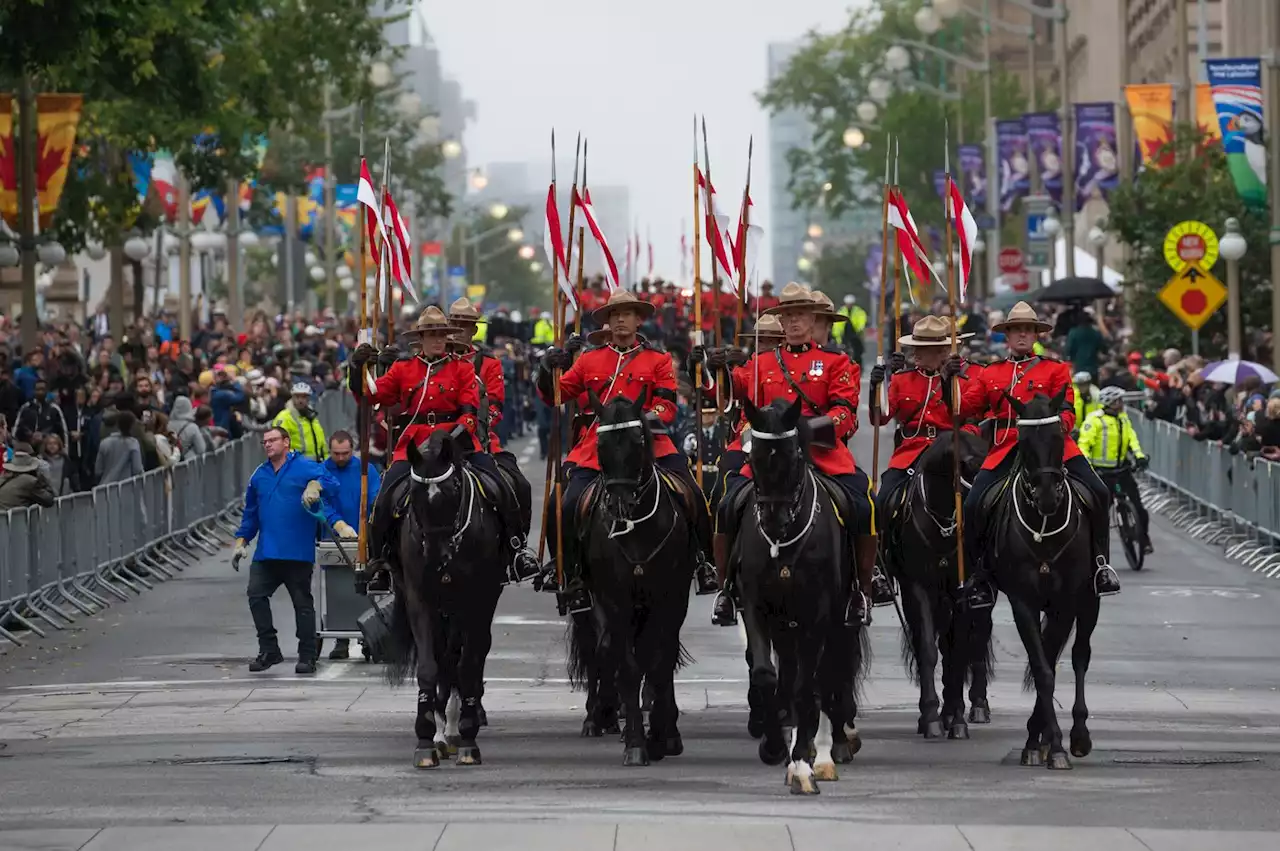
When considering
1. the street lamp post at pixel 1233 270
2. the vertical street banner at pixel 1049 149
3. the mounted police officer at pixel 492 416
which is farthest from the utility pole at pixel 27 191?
the vertical street banner at pixel 1049 149

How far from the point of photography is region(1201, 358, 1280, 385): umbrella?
121 ft

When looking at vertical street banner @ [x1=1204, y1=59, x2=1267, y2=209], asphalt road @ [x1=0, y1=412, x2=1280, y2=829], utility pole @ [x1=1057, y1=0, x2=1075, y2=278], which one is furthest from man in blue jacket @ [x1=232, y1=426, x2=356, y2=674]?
utility pole @ [x1=1057, y1=0, x2=1075, y2=278]

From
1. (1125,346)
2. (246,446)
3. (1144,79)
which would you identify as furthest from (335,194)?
(246,446)

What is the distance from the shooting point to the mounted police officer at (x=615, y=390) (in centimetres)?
1659

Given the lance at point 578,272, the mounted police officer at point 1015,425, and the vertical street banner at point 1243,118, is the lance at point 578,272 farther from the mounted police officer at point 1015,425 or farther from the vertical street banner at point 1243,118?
the vertical street banner at point 1243,118

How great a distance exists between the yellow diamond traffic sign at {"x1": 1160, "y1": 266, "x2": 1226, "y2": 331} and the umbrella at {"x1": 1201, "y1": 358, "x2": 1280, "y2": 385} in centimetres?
391

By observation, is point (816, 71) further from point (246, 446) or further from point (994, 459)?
point (994, 459)

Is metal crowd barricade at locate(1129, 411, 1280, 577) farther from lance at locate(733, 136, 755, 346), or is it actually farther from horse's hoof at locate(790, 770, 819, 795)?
horse's hoof at locate(790, 770, 819, 795)

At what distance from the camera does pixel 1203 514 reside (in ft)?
123

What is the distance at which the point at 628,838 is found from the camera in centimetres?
1312

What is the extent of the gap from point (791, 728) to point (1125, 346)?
38875mm

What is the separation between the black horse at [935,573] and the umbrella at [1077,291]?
29.9 metres

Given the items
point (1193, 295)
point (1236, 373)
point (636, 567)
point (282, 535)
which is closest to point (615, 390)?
point (636, 567)

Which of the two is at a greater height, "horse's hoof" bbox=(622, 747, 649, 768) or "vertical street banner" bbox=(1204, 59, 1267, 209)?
"vertical street banner" bbox=(1204, 59, 1267, 209)
